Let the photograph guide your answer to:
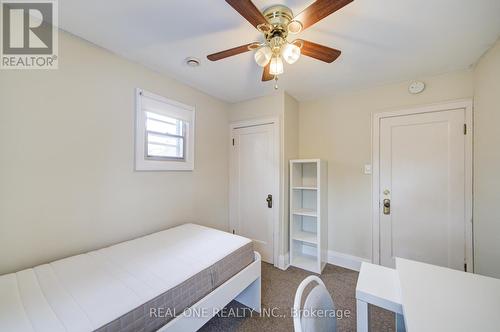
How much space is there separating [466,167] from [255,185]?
2353mm

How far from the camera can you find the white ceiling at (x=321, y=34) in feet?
4.21

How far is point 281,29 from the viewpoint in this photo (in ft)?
4.17

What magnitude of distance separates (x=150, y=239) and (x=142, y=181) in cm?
59

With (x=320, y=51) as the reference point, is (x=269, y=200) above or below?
below

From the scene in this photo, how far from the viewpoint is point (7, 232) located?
1274mm

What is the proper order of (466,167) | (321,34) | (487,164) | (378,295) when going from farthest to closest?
(466,167), (487,164), (321,34), (378,295)

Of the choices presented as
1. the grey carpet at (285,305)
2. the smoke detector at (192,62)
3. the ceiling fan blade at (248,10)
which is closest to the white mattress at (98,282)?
the grey carpet at (285,305)

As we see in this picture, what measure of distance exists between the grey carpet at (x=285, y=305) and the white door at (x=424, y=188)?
671 mm

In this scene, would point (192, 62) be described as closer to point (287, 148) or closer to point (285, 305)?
point (287, 148)

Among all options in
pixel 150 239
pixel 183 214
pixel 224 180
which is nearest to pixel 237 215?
pixel 224 180

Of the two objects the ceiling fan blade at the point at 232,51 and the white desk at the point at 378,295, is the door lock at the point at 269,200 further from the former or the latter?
the ceiling fan blade at the point at 232,51

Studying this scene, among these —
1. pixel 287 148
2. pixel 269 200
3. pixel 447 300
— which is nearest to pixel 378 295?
pixel 447 300

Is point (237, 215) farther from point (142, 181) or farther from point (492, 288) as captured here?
point (492, 288)

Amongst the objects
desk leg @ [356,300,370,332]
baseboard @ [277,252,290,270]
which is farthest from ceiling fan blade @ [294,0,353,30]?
baseboard @ [277,252,290,270]
